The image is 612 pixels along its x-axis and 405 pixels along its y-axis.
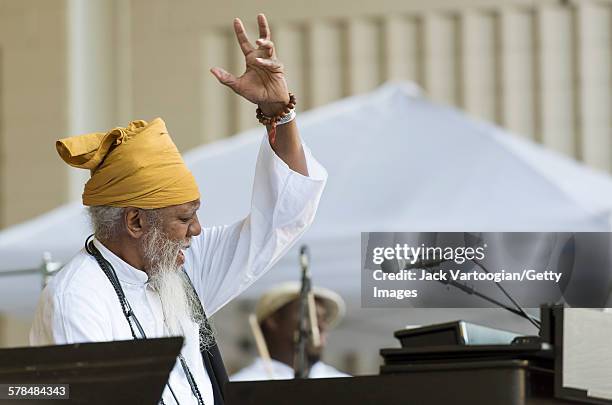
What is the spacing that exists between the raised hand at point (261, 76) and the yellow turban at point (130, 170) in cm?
25

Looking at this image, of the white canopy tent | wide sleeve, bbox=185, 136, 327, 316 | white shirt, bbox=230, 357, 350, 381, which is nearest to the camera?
wide sleeve, bbox=185, 136, 327, 316

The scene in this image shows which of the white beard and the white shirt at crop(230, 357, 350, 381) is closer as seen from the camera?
the white beard

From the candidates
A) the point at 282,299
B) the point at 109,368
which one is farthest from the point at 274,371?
the point at 109,368

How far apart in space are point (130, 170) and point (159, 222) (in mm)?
145

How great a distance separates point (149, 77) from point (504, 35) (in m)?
2.47

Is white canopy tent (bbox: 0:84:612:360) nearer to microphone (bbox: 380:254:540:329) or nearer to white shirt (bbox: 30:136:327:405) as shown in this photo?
white shirt (bbox: 30:136:327:405)

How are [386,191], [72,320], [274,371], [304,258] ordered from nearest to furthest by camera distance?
[72,320]
[304,258]
[386,191]
[274,371]

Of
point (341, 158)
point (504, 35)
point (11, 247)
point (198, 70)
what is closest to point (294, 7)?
point (198, 70)

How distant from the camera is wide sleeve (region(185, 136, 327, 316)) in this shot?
11.4 ft

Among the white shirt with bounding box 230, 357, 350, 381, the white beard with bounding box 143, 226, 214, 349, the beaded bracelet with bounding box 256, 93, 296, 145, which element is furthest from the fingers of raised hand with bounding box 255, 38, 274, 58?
the white shirt with bounding box 230, 357, 350, 381

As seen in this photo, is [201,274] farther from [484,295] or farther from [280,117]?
[484,295]

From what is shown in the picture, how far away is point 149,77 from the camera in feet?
31.2

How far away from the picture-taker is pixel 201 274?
356 centimetres

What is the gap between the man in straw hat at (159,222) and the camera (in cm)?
314
